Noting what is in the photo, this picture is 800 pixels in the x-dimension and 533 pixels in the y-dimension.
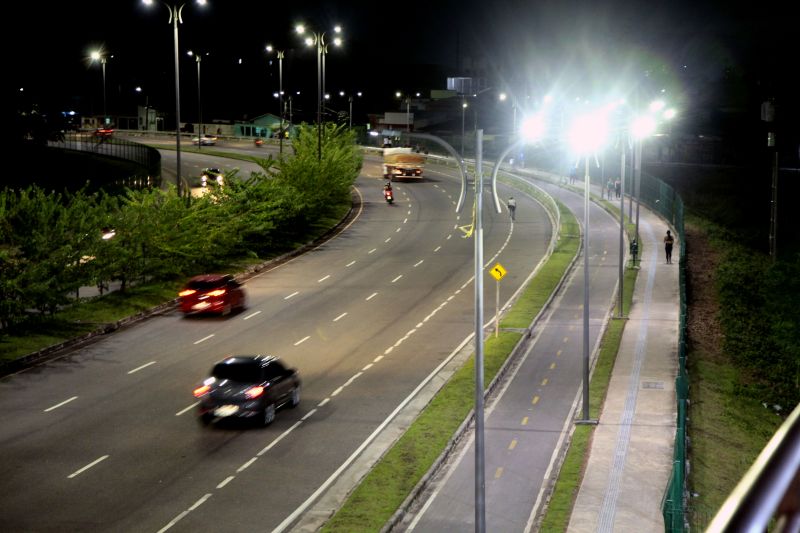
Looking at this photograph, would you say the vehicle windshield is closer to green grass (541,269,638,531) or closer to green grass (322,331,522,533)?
green grass (322,331,522,533)

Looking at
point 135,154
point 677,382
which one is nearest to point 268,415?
point 677,382

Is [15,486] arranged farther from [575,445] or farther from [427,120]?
[427,120]

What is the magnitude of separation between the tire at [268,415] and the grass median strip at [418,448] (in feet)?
12.5

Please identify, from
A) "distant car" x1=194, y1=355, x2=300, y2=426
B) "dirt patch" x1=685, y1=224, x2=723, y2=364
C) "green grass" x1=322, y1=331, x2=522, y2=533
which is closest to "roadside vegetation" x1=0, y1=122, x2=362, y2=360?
"distant car" x1=194, y1=355, x2=300, y2=426

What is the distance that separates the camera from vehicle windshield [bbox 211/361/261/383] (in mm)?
28094

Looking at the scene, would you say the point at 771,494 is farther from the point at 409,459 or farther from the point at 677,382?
the point at 677,382

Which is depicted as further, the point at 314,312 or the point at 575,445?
the point at 314,312

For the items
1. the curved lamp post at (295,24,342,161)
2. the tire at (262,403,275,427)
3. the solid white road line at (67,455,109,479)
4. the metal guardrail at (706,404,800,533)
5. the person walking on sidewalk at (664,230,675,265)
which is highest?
the curved lamp post at (295,24,342,161)

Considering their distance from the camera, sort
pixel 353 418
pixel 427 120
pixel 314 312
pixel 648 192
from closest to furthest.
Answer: pixel 353 418 < pixel 314 312 < pixel 648 192 < pixel 427 120

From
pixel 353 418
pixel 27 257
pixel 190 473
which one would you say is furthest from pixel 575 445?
pixel 27 257

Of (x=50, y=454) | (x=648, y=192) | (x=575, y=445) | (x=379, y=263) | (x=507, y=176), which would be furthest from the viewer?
(x=507, y=176)

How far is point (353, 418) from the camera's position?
29078 mm

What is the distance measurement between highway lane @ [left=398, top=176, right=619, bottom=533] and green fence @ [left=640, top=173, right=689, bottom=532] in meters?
3.32

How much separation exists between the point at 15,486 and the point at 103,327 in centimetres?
1673
